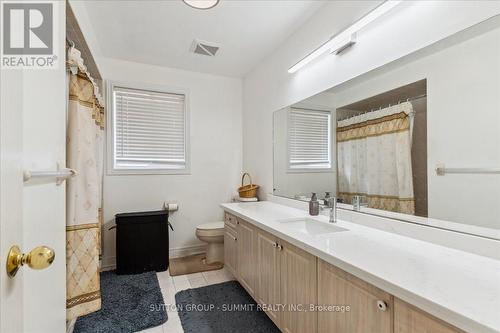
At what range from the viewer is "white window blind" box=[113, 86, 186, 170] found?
2.98 m

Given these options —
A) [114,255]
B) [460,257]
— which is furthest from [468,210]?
[114,255]

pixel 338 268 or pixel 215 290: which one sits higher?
pixel 338 268

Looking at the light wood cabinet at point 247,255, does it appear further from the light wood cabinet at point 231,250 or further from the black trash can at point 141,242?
the black trash can at point 141,242

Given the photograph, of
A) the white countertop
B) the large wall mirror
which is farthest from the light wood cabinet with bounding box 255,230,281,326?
the large wall mirror

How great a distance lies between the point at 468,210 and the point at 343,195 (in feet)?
2.71

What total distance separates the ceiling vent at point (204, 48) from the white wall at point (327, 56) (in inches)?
25.3

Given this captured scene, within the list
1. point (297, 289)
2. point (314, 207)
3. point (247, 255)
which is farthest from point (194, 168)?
point (297, 289)

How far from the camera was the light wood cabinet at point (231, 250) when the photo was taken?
2336mm

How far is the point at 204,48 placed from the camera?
8.86 feet

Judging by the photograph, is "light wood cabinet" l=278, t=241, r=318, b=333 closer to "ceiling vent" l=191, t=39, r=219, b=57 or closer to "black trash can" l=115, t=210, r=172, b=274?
"black trash can" l=115, t=210, r=172, b=274

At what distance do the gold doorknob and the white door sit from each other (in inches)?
0.6

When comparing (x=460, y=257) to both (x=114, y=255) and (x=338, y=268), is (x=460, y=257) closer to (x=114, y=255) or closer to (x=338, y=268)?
(x=338, y=268)

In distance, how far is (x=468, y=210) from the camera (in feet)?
3.84

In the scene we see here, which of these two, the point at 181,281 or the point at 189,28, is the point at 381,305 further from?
the point at 189,28
